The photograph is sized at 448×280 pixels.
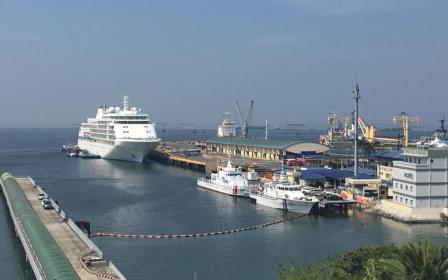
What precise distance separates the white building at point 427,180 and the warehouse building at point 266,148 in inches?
1443

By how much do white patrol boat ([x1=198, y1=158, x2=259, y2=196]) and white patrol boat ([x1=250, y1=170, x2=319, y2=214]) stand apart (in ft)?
14.7

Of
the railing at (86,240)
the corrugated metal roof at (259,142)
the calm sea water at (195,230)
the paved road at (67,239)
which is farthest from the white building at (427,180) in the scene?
the corrugated metal roof at (259,142)

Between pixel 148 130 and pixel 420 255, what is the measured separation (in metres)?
70.0

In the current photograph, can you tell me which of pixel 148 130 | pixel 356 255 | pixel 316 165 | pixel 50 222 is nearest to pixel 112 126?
pixel 148 130

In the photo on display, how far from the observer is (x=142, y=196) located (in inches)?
2010

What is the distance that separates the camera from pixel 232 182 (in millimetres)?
53062

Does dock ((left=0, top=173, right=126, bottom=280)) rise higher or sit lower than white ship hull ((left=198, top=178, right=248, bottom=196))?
higher

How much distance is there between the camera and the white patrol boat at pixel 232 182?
2045 inches

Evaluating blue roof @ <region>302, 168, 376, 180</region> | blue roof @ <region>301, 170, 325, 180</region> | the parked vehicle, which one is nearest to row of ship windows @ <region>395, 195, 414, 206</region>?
blue roof @ <region>302, 168, 376, 180</region>

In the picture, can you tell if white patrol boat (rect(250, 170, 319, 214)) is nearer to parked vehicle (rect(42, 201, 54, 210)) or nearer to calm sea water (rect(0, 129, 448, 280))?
calm sea water (rect(0, 129, 448, 280))

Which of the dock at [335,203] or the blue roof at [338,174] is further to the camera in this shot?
the blue roof at [338,174]

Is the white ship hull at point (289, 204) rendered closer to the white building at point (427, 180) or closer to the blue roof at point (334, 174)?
the white building at point (427, 180)

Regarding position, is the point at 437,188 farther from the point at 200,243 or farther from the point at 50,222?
the point at 50,222

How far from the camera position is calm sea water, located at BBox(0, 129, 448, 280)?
90.4 ft
